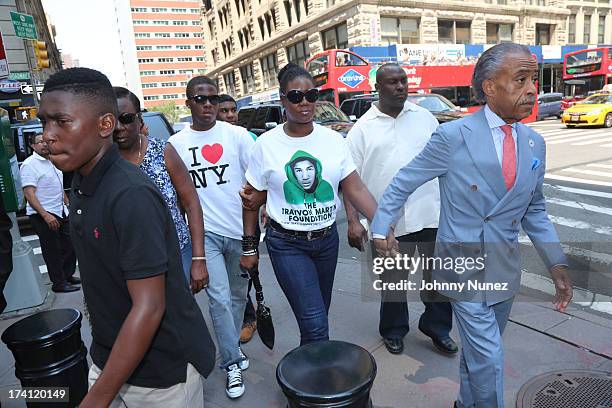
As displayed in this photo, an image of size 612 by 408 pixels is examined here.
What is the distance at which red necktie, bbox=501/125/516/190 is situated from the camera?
2248mm

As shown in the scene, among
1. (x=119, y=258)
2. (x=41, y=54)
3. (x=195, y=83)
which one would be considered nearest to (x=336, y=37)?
(x=41, y=54)

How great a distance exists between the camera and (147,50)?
11419 cm

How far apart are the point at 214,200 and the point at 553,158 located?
39.3 feet

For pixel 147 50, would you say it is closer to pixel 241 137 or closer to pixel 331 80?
pixel 331 80

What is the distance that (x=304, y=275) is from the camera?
2.82 metres

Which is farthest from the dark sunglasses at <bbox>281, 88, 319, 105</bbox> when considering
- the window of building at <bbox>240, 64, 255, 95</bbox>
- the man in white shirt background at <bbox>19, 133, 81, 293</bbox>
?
the window of building at <bbox>240, 64, 255, 95</bbox>

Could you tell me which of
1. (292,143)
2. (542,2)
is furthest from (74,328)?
(542,2)

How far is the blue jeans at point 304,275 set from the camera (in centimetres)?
278

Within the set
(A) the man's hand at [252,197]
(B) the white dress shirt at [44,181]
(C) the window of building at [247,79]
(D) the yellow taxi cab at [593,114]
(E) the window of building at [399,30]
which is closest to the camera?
(A) the man's hand at [252,197]

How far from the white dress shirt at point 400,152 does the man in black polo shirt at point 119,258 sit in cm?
208

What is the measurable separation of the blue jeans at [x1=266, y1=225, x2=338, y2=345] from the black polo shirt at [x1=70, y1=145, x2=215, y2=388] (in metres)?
Result: 1.06

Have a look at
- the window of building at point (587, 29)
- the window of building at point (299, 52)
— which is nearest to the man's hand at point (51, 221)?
the window of building at point (299, 52)

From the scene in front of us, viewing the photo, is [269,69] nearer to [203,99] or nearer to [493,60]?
[203,99]

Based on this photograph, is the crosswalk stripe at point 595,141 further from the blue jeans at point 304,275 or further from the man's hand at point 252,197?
the man's hand at point 252,197
